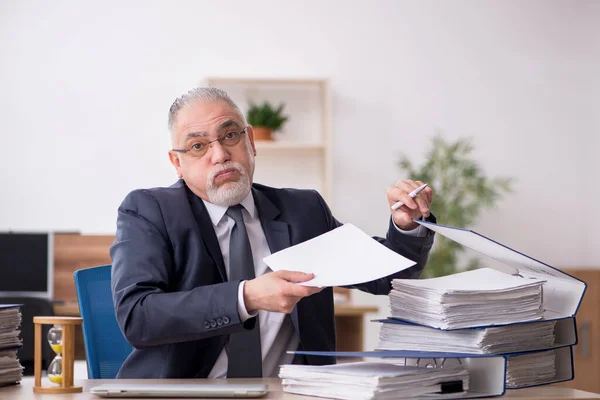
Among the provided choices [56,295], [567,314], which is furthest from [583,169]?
[567,314]

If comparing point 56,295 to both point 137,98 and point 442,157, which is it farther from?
point 442,157

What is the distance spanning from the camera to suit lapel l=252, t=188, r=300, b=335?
74.1 inches

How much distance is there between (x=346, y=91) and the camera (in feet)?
18.0

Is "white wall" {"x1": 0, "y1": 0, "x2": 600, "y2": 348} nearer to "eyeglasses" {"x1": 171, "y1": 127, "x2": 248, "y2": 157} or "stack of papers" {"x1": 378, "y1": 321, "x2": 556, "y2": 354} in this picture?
"eyeglasses" {"x1": 171, "y1": 127, "x2": 248, "y2": 157}

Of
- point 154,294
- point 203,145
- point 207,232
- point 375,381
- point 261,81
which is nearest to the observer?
point 375,381

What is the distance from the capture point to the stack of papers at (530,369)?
132cm

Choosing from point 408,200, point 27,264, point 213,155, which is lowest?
point 27,264

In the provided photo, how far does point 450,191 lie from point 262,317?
3479mm

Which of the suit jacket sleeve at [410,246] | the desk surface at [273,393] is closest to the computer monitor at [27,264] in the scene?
the suit jacket sleeve at [410,246]

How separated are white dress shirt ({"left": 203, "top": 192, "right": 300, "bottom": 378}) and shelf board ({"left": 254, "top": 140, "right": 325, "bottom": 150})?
3.13 metres

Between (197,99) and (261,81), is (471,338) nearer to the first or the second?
(197,99)

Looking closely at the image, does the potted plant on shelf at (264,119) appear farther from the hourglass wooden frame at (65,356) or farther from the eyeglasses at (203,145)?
the hourglass wooden frame at (65,356)

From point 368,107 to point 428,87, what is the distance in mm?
453

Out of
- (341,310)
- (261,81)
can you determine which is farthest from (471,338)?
(261,81)
